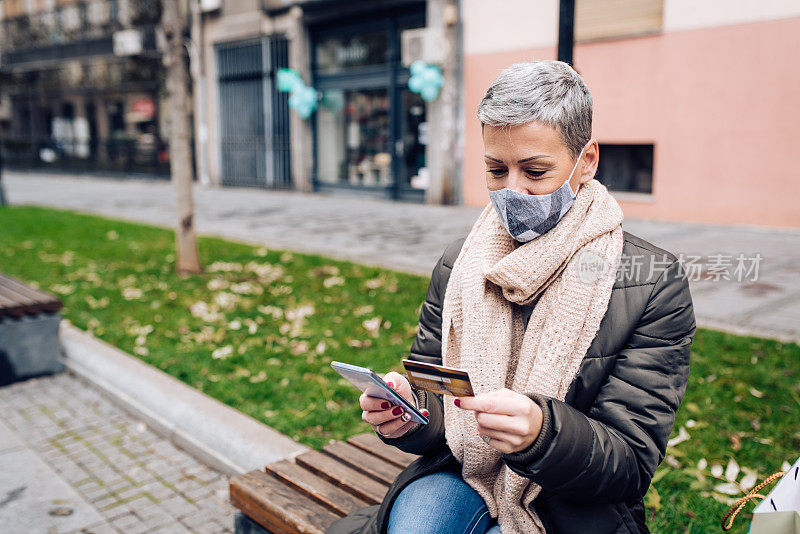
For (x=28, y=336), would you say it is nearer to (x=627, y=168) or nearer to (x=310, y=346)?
(x=310, y=346)

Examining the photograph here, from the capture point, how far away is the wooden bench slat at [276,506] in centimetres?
222

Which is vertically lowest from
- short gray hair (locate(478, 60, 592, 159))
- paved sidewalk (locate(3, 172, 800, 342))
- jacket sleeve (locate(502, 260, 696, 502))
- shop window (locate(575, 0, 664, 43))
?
paved sidewalk (locate(3, 172, 800, 342))

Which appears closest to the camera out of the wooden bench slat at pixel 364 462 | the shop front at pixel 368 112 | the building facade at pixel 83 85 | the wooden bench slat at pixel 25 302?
the wooden bench slat at pixel 364 462

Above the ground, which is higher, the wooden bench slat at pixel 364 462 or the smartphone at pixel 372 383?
the smartphone at pixel 372 383

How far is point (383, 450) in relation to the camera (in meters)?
2.71

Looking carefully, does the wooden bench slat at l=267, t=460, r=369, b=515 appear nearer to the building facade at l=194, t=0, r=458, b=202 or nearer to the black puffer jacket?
the black puffer jacket

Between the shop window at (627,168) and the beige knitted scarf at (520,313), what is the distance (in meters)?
9.95

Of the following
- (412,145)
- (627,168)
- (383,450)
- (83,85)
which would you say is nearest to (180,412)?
(383,450)

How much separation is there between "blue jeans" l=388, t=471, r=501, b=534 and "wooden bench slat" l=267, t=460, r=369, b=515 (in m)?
0.44

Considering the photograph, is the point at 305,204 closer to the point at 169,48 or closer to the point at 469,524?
the point at 169,48

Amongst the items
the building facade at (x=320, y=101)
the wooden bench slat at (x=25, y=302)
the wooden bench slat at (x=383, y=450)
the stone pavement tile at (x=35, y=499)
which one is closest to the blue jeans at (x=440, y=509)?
the wooden bench slat at (x=383, y=450)

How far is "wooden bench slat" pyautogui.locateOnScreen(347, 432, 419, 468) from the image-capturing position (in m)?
2.63

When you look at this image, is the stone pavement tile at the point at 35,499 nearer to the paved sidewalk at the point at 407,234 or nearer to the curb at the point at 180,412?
the curb at the point at 180,412

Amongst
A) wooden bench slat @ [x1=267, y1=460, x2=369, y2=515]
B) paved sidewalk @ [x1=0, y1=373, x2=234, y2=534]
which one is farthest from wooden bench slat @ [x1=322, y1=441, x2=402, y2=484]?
paved sidewalk @ [x1=0, y1=373, x2=234, y2=534]
